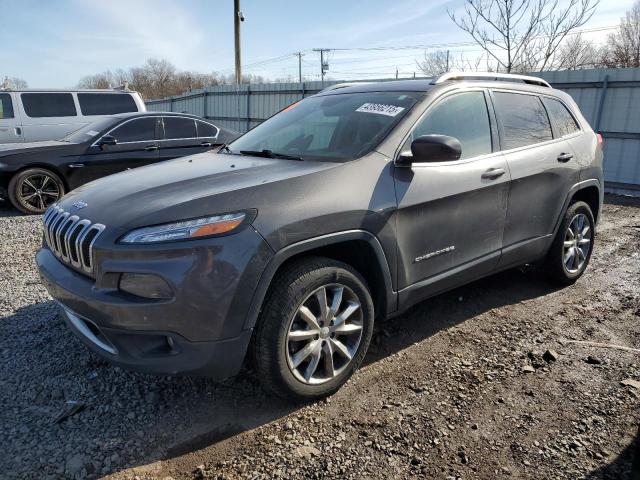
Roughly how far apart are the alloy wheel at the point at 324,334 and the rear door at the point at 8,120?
11.0 metres

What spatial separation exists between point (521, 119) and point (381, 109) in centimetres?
134

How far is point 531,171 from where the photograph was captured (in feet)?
12.2

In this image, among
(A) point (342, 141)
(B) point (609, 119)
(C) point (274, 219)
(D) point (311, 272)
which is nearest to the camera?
(C) point (274, 219)

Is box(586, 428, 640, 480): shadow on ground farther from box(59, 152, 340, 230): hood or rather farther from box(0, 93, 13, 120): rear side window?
box(0, 93, 13, 120): rear side window

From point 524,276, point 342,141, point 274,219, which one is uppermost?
point 342,141

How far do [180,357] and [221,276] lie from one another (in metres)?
0.43

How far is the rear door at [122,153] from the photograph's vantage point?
7570mm

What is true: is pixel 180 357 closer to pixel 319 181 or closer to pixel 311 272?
pixel 311 272

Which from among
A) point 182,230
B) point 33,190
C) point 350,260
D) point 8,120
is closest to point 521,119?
point 350,260

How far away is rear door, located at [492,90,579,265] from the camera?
3.64 m

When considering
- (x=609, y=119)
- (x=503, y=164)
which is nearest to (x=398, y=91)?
(x=503, y=164)

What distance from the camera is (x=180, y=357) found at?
2254 mm

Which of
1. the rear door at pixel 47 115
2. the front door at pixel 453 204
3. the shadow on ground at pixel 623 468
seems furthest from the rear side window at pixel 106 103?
the shadow on ground at pixel 623 468

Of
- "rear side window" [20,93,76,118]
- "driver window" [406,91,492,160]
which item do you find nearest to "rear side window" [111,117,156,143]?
"rear side window" [20,93,76,118]
